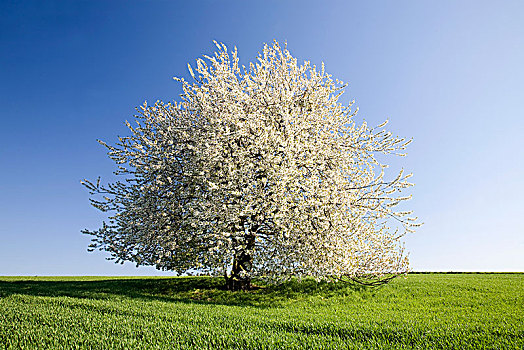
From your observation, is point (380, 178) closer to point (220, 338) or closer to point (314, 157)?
point (314, 157)

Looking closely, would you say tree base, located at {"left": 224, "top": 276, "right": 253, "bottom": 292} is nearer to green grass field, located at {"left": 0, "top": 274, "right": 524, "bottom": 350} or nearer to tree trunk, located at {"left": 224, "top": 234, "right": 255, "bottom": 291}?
tree trunk, located at {"left": 224, "top": 234, "right": 255, "bottom": 291}

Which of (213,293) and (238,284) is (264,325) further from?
(238,284)

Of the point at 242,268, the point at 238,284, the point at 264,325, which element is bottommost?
the point at 264,325

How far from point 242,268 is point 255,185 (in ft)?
12.2

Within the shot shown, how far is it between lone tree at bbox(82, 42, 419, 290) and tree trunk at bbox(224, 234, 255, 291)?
0.14ft

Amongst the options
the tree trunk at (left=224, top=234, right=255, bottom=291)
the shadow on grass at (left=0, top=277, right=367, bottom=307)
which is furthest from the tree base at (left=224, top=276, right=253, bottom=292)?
the shadow on grass at (left=0, top=277, right=367, bottom=307)

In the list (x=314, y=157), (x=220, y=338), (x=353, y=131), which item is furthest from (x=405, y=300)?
(x=220, y=338)

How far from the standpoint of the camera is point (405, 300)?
12398mm

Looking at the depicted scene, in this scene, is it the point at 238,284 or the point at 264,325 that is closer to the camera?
the point at 264,325

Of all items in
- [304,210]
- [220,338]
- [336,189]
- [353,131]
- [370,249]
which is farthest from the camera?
[353,131]

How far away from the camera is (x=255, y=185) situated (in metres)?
12.4

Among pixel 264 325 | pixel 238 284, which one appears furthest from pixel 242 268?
pixel 264 325

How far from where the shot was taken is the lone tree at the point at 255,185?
1213 centimetres

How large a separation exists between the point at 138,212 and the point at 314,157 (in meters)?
7.72
